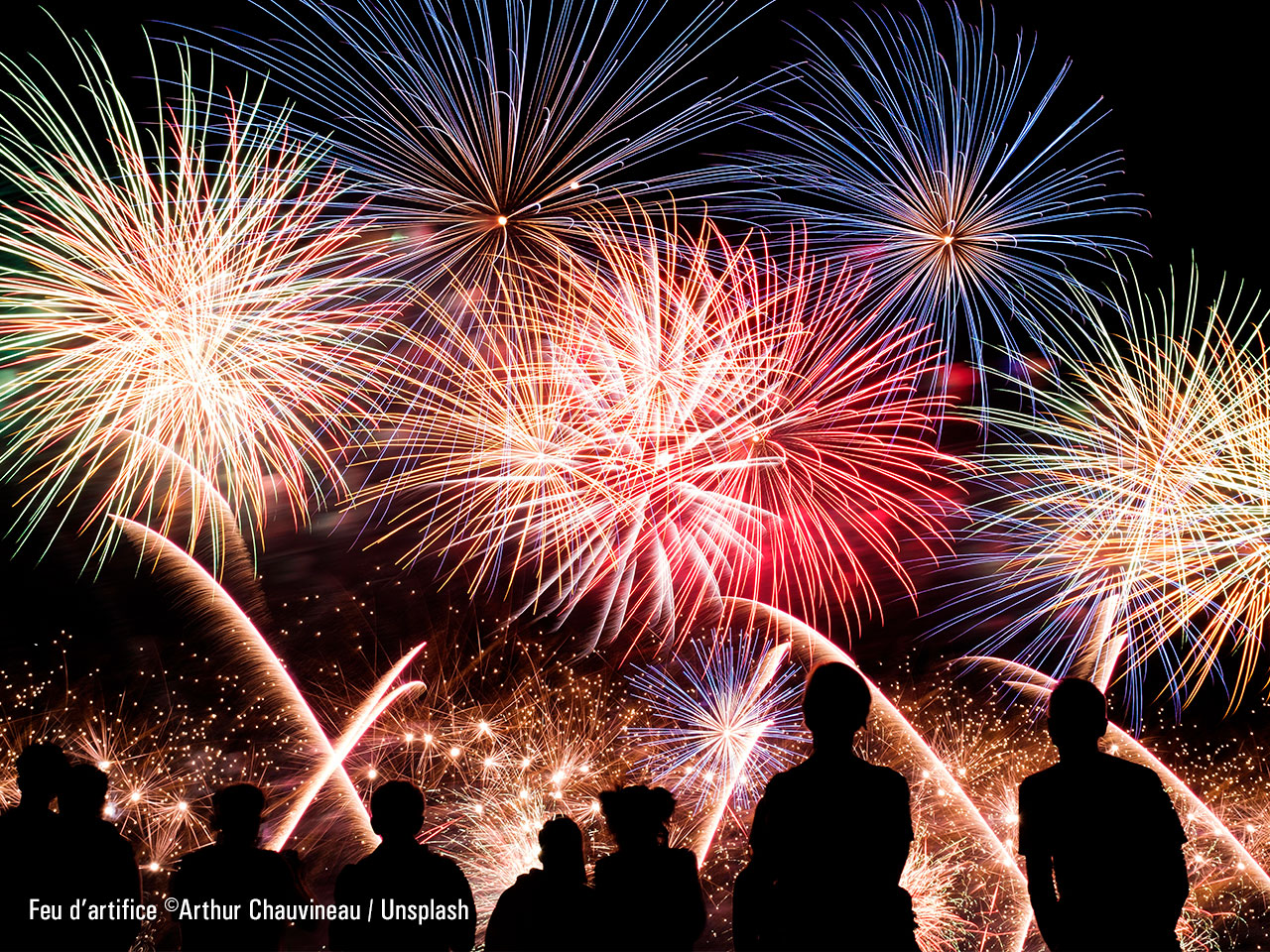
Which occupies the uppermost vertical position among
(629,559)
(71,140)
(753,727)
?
(71,140)

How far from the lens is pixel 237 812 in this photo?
15.2 ft

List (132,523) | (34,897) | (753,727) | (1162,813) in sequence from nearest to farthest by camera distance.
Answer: (1162,813) < (34,897) < (753,727) < (132,523)

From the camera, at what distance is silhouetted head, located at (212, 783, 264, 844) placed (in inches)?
183

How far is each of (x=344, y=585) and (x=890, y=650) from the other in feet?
36.0

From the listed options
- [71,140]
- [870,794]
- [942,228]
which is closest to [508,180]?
[71,140]

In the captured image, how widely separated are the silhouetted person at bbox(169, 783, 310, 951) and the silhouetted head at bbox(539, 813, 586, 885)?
46.2 inches

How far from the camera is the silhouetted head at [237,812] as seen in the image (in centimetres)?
464

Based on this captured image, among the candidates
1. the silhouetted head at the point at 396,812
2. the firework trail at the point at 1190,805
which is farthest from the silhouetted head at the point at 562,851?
the firework trail at the point at 1190,805

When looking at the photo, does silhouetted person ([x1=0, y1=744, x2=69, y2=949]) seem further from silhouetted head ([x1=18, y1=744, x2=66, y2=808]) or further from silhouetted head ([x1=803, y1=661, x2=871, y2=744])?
silhouetted head ([x1=803, y1=661, x2=871, y2=744])

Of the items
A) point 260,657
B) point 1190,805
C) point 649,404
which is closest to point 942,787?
point 1190,805

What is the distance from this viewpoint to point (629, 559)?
42.1 feet

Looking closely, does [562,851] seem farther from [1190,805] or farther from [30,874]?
[1190,805]

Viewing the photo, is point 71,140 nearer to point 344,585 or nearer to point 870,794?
point 344,585

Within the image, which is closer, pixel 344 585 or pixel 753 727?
pixel 753 727
